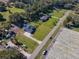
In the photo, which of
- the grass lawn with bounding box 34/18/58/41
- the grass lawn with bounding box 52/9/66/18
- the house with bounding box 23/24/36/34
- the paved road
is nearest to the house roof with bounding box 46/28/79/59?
the paved road

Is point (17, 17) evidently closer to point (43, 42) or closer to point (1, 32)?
point (1, 32)

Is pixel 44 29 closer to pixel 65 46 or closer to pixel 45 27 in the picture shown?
pixel 45 27

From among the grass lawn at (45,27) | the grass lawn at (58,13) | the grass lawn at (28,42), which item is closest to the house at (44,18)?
the grass lawn at (45,27)

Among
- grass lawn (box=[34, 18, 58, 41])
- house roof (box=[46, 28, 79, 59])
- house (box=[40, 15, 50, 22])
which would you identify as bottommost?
house roof (box=[46, 28, 79, 59])

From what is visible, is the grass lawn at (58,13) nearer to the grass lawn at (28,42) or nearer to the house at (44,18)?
the house at (44,18)

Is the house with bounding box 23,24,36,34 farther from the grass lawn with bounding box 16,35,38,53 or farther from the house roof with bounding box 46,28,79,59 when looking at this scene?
the house roof with bounding box 46,28,79,59
